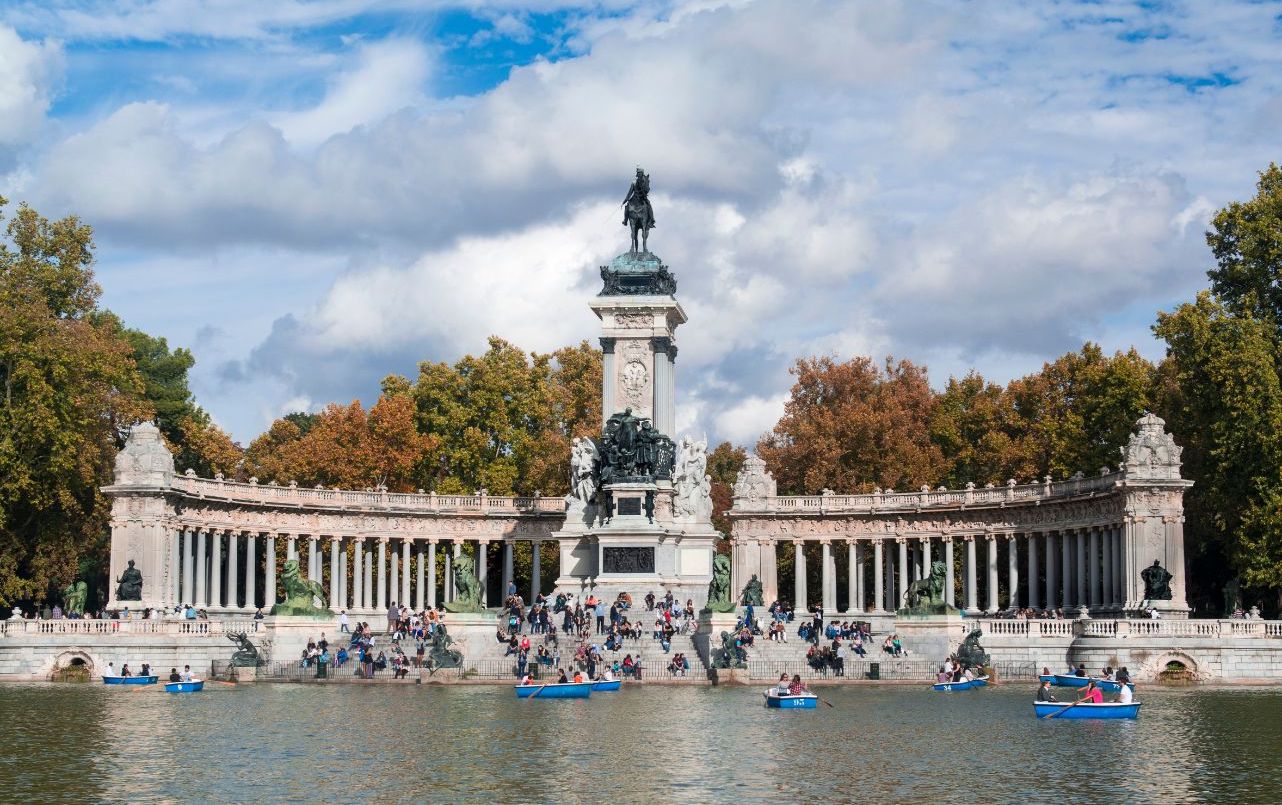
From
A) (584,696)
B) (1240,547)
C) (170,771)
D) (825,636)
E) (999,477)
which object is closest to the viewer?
(170,771)

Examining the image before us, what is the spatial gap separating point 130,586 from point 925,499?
38.1 metres

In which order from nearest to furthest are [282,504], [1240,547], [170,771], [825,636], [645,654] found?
[170,771] → [645,654] → [825,636] → [1240,547] → [282,504]

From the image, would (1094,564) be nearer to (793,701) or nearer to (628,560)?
(628,560)

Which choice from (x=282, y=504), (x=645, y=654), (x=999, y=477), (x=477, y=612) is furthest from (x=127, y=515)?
(x=999, y=477)

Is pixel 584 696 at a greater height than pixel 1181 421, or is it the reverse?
pixel 1181 421

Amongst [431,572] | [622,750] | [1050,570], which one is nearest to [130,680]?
[622,750]

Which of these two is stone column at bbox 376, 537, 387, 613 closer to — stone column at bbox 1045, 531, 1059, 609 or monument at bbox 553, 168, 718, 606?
monument at bbox 553, 168, 718, 606

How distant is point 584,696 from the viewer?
48812mm

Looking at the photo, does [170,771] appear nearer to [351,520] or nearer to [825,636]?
[825,636]

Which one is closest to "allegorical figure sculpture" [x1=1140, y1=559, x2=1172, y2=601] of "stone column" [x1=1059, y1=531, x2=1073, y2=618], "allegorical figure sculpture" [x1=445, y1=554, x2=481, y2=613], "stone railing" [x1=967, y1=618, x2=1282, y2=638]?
→ "stone railing" [x1=967, y1=618, x2=1282, y2=638]

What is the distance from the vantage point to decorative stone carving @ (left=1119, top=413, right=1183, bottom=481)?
225 feet

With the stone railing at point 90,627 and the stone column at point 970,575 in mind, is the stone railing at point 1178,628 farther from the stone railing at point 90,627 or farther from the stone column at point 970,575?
the stone railing at point 90,627

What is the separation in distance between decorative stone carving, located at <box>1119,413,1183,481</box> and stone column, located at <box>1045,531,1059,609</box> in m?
10.9

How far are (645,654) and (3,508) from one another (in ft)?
98.7
